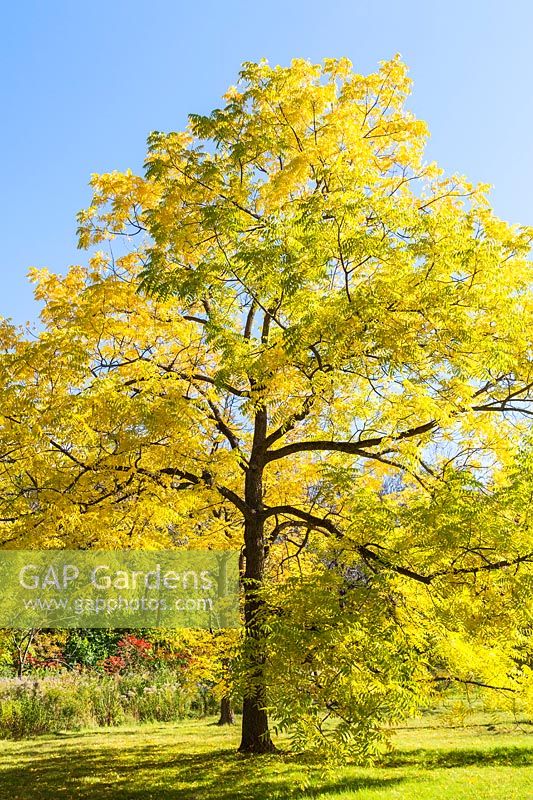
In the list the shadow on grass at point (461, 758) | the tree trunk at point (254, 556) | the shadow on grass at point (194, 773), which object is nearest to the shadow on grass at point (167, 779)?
the shadow on grass at point (194, 773)

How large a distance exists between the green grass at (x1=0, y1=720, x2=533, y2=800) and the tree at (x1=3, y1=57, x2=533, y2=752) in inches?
39.9

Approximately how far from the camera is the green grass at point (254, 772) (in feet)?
26.5

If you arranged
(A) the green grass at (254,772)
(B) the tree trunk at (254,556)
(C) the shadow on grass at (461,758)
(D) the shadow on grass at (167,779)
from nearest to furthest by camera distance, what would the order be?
1. (A) the green grass at (254,772)
2. (D) the shadow on grass at (167,779)
3. (C) the shadow on grass at (461,758)
4. (B) the tree trunk at (254,556)

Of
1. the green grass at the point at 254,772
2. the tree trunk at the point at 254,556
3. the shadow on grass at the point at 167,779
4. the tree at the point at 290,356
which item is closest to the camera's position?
the tree at the point at 290,356

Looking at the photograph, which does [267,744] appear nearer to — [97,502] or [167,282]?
[97,502]

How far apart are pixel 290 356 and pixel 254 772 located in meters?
5.70

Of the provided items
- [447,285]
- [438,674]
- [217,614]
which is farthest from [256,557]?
[447,285]

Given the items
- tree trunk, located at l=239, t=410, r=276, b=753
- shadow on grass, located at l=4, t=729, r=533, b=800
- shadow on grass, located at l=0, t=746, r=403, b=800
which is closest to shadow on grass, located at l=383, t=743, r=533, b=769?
shadow on grass, located at l=4, t=729, r=533, b=800

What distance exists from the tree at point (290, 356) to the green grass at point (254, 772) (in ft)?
3.32

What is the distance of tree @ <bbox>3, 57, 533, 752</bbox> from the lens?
6.82 m

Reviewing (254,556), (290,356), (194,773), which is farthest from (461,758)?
(290,356)

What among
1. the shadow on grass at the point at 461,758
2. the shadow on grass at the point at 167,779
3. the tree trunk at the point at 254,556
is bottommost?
the shadow on grass at the point at 461,758

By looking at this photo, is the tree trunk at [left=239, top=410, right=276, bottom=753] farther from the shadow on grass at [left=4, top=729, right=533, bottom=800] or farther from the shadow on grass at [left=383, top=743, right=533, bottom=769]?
the shadow on grass at [left=383, top=743, right=533, bottom=769]

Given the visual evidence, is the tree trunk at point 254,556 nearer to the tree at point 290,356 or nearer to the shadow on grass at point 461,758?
the tree at point 290,356
